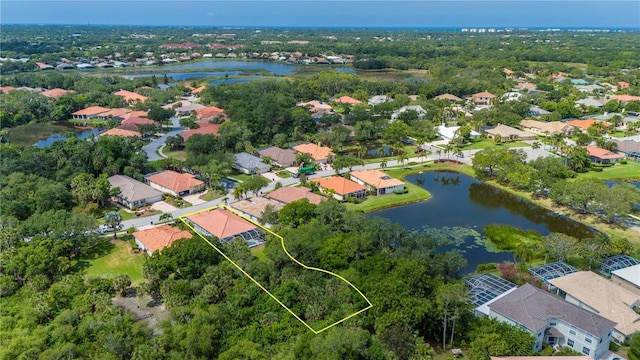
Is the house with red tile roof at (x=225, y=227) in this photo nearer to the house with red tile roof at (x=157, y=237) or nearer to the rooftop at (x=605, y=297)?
the house with red tile roof at (x=157, y=237)

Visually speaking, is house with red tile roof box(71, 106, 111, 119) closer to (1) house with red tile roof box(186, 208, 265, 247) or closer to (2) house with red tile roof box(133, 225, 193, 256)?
(1) house with red tile roof box(186, 208, 265, 247)

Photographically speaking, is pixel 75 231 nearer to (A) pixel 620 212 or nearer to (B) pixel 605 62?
(A) pixel 620 212

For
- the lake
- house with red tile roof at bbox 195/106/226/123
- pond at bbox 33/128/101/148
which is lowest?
pond at bbox 33/128/101/148

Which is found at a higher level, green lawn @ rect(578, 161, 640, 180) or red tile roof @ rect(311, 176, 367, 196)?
red tile roof @ rect(311, 176, 367, 196)

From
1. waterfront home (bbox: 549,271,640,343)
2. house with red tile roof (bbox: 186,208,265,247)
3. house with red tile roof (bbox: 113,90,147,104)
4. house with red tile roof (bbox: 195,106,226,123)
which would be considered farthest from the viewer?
house with red tile roof (bbox: 113,90,147,104)

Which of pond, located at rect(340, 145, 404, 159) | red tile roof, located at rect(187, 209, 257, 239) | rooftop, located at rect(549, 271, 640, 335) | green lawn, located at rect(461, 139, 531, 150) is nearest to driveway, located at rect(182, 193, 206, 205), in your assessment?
red tile roof, located at rect(187, 209, 257, 239)

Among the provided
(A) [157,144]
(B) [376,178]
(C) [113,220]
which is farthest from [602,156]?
(A) [157,144]
